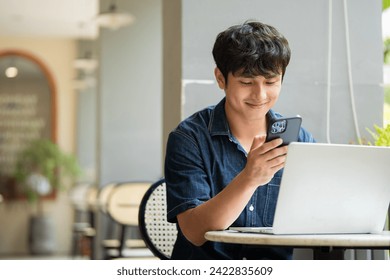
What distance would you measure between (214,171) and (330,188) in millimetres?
362

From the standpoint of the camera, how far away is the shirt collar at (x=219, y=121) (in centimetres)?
203

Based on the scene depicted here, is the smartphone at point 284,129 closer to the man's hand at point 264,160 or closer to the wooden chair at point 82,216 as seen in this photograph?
the man's hand at point 264,160

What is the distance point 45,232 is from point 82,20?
9.67 ft

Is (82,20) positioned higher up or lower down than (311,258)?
higher up

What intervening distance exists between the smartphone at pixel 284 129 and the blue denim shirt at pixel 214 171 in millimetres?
277

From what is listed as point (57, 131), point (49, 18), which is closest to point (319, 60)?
point (49, 18)

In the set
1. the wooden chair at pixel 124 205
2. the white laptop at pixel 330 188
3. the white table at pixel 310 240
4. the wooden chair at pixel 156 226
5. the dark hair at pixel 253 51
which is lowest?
the wooden chair at pixel 124 205

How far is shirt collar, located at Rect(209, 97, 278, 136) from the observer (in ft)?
6.65

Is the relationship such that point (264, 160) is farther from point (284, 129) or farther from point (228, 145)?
point (228, 145)

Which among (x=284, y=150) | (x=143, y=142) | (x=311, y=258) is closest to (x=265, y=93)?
(x=284, y=150)

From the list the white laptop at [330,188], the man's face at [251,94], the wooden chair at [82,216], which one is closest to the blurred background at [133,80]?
the wooden chair at [82,216]

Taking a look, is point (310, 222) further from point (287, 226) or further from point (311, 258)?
point (311, 258)

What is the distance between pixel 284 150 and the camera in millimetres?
1745

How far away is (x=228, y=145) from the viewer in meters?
2.03
